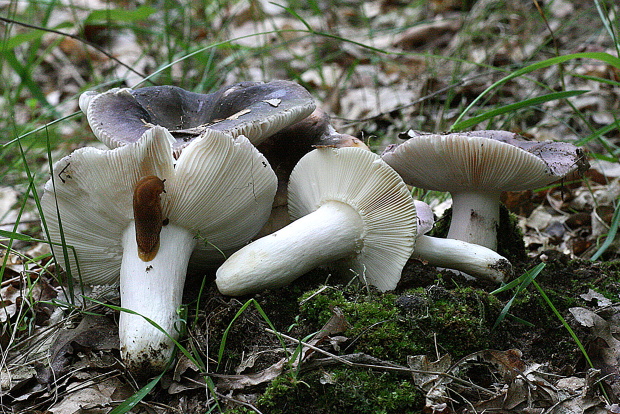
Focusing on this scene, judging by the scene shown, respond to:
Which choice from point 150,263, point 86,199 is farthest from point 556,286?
point 86,199

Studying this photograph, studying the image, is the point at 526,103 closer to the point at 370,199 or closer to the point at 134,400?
the point at 370,199

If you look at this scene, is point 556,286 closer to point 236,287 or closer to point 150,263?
point 236,287

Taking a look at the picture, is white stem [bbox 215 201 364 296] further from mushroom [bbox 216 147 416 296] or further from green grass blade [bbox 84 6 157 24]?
green grass blade [bbox 84 6 157 24]

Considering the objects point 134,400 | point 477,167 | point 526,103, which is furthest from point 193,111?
point 526,103

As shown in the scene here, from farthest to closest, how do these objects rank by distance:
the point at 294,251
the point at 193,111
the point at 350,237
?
the point at 193,111, the point at 350,237, the point at 294,251

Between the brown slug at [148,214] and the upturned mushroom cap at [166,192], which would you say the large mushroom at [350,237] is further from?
the brown slug at [148,214]

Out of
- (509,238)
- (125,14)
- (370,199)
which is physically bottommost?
(509,238)

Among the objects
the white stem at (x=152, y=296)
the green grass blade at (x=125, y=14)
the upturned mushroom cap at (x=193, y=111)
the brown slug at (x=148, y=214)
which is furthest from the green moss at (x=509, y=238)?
the green grass blade at (x=125, y=14)
